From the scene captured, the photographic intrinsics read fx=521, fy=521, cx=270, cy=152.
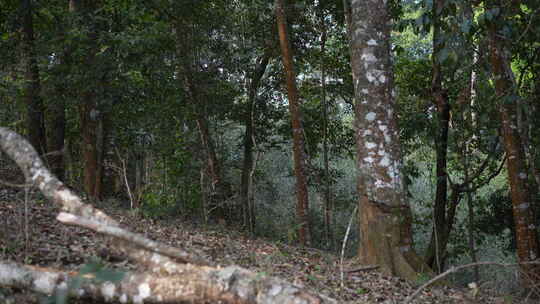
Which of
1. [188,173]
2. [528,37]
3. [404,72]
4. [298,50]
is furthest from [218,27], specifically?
[528,37]

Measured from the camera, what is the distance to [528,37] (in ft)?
25.3

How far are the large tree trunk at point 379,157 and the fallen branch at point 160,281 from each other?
9.72 feet

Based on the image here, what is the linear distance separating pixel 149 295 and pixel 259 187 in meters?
11.1

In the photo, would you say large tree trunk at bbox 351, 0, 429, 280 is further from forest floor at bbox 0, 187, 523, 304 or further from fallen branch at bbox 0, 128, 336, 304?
fallen branch at bbox 0, 128, 336, 304

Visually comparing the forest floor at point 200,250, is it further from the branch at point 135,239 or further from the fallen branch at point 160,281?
the branch at point 135,239

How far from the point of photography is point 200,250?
5.29 meters

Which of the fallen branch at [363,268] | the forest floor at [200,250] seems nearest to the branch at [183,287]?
the forest floor at [200,250]

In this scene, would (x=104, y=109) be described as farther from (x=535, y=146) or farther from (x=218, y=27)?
(x=535, y=146)

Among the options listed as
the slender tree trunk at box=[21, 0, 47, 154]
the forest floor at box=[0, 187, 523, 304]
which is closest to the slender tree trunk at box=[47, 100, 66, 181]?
the slender tree trunk at box=[21, 0, 47, 154]

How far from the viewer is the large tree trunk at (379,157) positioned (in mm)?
5441

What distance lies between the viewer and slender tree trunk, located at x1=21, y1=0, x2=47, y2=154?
829 centimetres

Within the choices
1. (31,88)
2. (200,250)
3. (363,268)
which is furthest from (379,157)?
(31,88)

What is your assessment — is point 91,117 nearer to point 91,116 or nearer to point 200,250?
point 91,116

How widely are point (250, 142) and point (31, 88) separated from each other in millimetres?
5229
